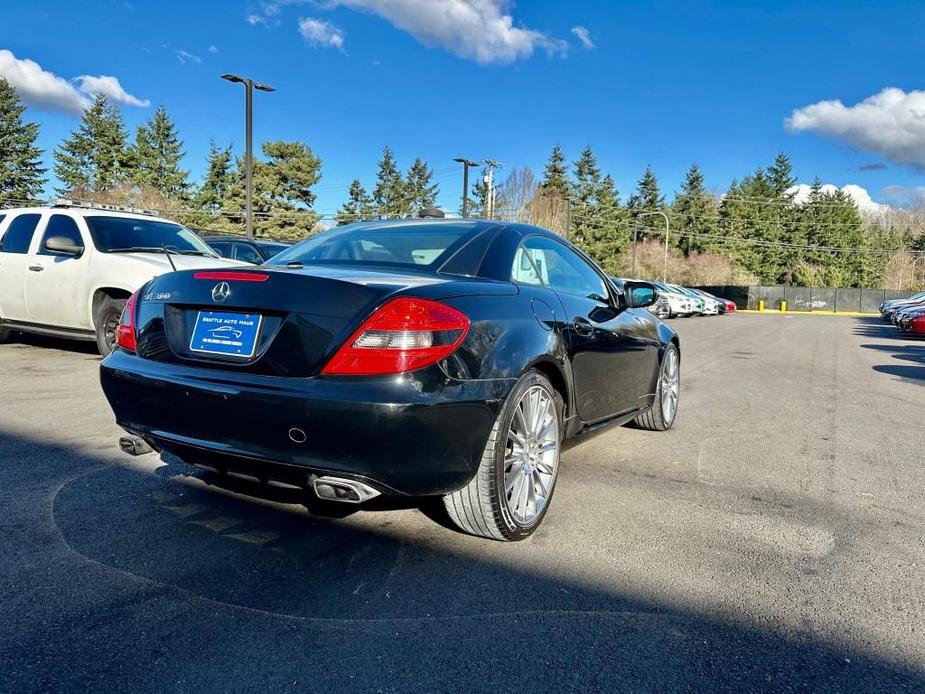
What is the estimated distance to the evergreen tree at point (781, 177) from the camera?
252ft

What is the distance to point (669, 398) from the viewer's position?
18.1 ft

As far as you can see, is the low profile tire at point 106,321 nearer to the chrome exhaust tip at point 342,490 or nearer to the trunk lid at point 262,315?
the trunk lid at point 262,315

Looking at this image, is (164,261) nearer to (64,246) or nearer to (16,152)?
(64,246)

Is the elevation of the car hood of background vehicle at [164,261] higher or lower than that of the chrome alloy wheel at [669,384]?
higher

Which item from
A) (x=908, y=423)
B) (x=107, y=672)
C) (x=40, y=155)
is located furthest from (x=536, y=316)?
(x=40, y=155)

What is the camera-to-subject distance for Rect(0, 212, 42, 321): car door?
8141 millimetres

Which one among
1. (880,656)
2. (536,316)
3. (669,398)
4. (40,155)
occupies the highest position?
(40,155)

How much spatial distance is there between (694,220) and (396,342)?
77.0m

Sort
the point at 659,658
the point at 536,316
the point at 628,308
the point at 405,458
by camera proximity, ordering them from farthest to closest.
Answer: the point at 628,308, the point at 536,316, the point at 405,458, the point at 659,658

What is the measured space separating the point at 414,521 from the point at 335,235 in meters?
1.72

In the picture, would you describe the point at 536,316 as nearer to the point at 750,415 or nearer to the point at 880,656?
the point at 880,656

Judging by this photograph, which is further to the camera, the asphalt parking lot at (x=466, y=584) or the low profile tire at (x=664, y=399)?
the low profile tire at (x=664, y=399)

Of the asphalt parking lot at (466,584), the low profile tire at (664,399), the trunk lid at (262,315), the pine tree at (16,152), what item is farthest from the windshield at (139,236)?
the pine tree at (16,152)

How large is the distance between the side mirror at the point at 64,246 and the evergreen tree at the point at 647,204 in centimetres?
6875
